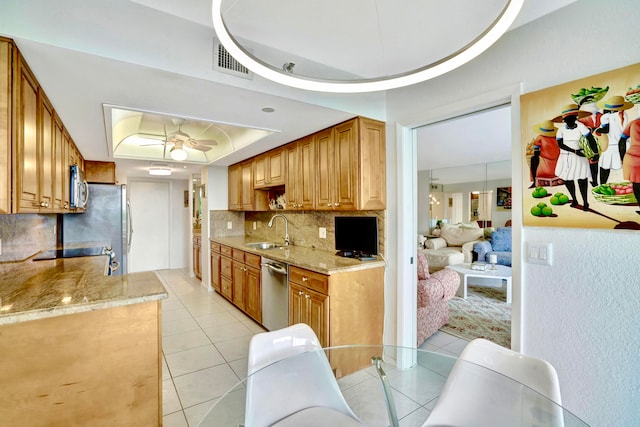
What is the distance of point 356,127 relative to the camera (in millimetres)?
2629

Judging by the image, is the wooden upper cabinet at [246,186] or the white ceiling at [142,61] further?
the wooden upper cabinet at [246,186]

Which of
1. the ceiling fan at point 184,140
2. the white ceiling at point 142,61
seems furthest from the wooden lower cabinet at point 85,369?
the ceiling fan at point 184,140

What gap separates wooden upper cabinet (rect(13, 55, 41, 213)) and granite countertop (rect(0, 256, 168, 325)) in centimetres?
46

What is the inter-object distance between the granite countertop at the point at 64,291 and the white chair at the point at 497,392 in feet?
5.16

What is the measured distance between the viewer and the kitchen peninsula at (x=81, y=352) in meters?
1.41

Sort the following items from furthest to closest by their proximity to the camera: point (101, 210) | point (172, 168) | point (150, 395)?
point (172, 168), point (101, 210), point (150, 395)

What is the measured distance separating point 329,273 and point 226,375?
1264 mm

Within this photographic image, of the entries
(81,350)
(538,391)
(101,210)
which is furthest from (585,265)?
(101,210)

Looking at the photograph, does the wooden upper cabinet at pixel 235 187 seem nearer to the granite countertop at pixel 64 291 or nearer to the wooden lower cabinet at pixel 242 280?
the wooden lower cabinet at pixel 242 280

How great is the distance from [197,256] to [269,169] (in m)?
2.93

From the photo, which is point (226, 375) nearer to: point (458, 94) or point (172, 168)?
point (458, 94)

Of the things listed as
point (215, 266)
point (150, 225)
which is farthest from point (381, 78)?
point (150, 225)

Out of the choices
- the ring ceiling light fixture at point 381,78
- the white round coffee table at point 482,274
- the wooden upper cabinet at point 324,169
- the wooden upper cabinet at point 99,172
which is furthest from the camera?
the wooden upper cabinet at point 99,172

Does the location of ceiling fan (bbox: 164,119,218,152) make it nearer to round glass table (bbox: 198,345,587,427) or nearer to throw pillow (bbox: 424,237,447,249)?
round glass table (bbox: 198,345,587,427)
